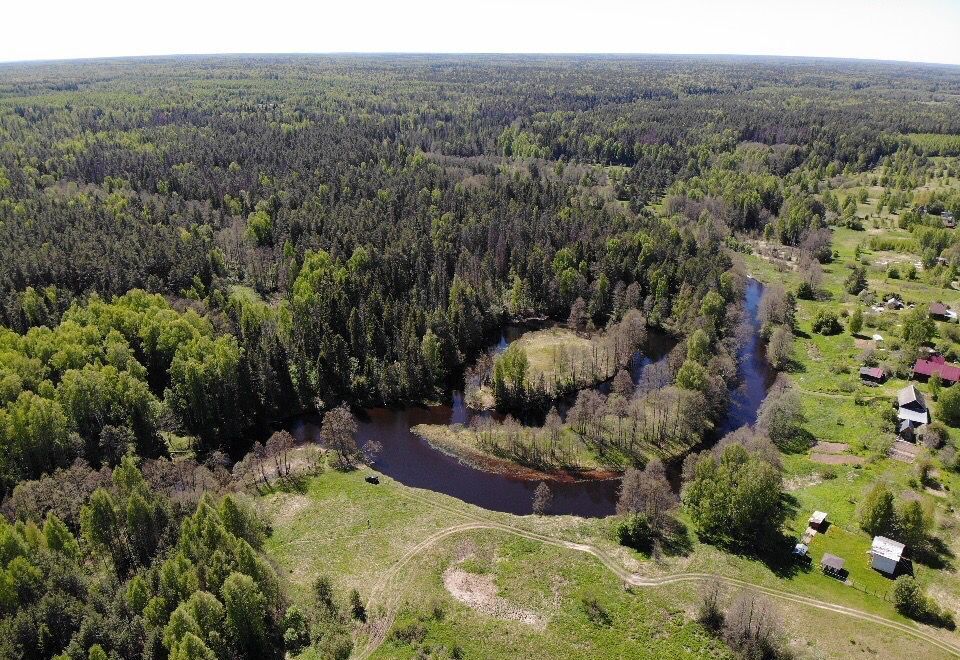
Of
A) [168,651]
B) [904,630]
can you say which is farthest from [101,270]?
[904,630]

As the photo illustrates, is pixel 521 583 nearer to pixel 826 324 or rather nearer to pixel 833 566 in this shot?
pixel 833 566

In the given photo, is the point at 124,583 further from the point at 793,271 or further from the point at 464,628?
the point at 793,271

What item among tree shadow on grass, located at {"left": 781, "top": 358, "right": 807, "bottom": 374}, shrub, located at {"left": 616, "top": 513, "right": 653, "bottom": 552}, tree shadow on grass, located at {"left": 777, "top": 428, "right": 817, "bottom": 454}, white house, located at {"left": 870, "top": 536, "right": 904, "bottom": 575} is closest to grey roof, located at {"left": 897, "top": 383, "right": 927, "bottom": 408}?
tree shadow on grass, located at {"left": 777, "top": 428, "right": 817, "bottom": 454}

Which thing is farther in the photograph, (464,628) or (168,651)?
(464,628)

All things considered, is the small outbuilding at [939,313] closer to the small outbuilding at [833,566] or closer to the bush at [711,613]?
the small outbuilding at [833,566]

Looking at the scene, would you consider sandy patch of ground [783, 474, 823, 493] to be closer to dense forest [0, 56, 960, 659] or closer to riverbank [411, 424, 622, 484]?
dense forest [0, 56, 960, 659]

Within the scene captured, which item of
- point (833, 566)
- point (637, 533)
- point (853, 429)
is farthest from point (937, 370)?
point (637, 533)
